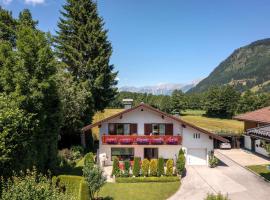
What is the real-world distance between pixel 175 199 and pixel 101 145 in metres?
13.7

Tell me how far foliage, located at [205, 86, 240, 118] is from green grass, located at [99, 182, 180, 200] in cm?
7561

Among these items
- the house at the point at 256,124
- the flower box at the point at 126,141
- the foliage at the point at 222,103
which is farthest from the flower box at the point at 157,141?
the foliage at the point at 222,103

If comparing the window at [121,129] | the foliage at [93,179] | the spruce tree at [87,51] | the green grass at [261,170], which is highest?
the spruce tree at [87,51]

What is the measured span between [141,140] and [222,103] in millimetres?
70529

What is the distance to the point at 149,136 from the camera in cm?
3512

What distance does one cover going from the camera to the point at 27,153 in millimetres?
22250

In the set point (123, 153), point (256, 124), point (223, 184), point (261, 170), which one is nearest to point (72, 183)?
point (123, 153)

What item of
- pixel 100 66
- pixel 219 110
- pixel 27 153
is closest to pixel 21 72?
pixel 27 153

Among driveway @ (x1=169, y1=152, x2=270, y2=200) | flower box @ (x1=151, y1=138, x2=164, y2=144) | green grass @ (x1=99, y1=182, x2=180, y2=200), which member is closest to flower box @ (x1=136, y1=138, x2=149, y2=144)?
flower box @ (x1=151, y1=138, x2=164, y2=144)

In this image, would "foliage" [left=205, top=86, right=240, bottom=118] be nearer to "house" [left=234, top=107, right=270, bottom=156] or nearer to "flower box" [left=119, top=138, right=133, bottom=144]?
"house" [left=234, top=107, right=270, bottom=156]

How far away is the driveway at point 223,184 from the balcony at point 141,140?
3.53 m

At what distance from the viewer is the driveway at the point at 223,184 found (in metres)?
25.1

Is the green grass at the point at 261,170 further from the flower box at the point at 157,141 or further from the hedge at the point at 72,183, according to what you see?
the hedge at the point at 72,183

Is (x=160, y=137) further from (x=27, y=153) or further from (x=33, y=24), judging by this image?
(x=33, y=24)
